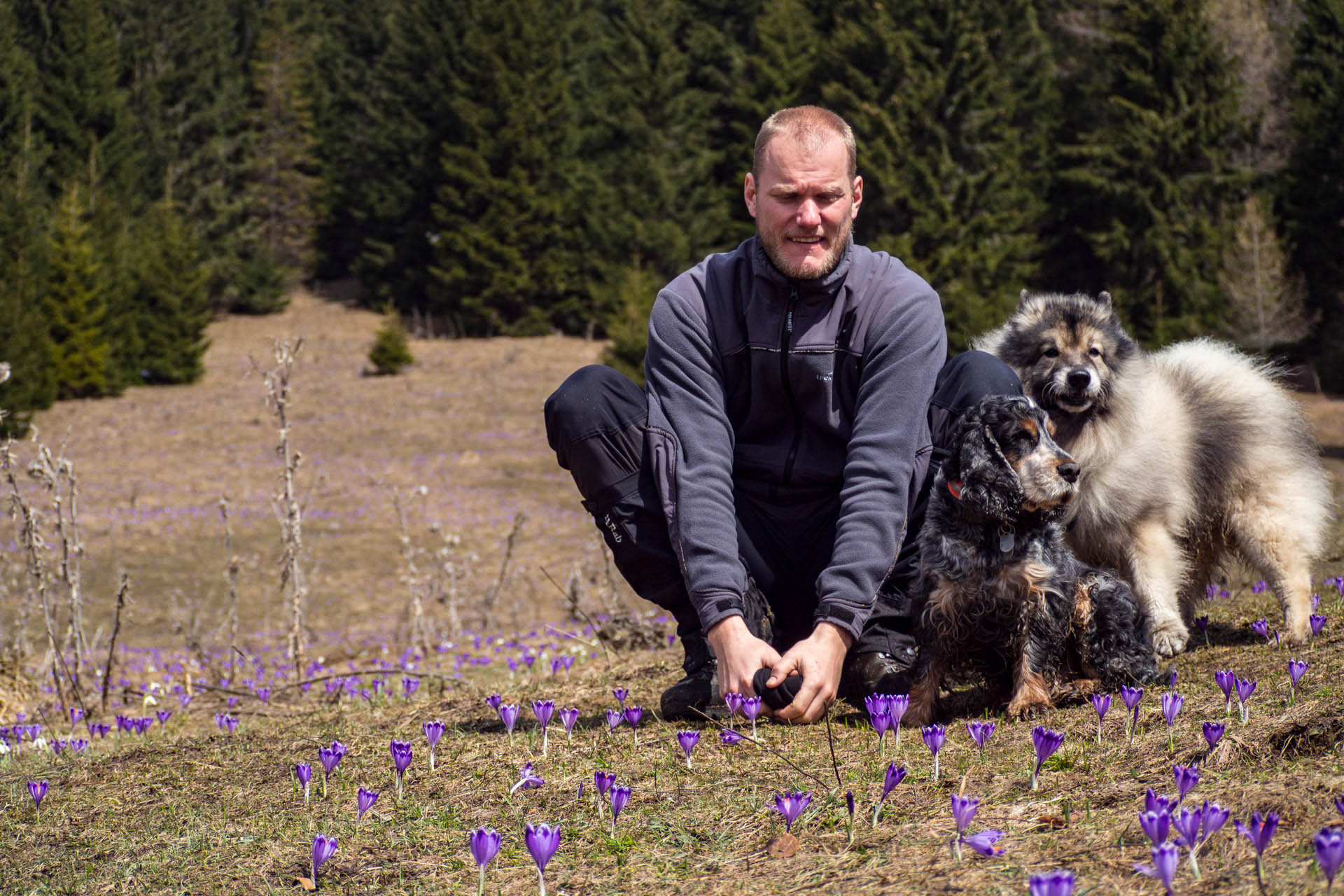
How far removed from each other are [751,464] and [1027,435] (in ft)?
3.44

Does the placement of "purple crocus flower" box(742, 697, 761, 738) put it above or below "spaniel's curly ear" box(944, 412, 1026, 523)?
below

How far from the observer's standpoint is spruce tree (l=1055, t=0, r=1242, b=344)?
110ft

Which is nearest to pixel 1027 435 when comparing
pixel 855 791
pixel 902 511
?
pixel 902 511

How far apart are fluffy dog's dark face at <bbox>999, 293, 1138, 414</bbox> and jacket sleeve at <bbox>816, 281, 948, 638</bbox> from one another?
166cm

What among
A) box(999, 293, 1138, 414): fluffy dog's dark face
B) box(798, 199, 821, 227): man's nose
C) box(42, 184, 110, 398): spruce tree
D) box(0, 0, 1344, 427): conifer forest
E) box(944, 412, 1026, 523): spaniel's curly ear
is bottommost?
box(42, 184, 110, 398): spruce tree

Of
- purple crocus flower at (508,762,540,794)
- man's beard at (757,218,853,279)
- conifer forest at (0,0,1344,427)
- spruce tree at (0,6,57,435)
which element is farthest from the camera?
conifer forest at (0,0,1344,427)

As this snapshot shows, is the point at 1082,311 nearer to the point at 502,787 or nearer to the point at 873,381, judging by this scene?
the point at 873,381

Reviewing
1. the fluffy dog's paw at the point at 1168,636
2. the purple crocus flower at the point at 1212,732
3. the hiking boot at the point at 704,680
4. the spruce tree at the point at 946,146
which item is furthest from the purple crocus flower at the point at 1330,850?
the spruce tree at the point at 946,146

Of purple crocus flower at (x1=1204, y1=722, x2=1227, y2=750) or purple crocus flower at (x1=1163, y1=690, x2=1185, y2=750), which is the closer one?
purple crocus flower at (x1=1204, y1=722, x2=1227, y2=750)

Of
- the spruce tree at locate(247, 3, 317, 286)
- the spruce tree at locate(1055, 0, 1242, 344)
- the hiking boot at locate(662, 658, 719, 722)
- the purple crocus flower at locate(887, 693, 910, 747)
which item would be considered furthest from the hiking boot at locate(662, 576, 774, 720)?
the spruce tree at locate(247, 3, 317, 286)

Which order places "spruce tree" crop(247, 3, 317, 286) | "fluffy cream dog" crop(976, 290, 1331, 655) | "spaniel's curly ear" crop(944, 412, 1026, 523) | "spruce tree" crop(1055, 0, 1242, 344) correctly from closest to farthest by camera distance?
"spaniel's curly ear" crop(944, 412, 1026, 523), "fluffy cream dog" crop(976, 290, 1331, 655), "spruce tree" crop(1055, 0, 1242, 344), "spruce tree" crop(247, 3, 317, 286)

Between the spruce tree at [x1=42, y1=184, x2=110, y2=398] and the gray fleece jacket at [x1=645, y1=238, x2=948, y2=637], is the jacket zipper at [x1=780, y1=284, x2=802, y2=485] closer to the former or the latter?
the gray fleece jacket at [x1=645, y1=238, x2=948, y2=637]

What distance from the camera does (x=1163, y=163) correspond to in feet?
114

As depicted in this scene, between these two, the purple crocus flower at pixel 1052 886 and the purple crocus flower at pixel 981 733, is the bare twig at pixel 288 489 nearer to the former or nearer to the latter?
the purple crocus flower at pixel 981 733
